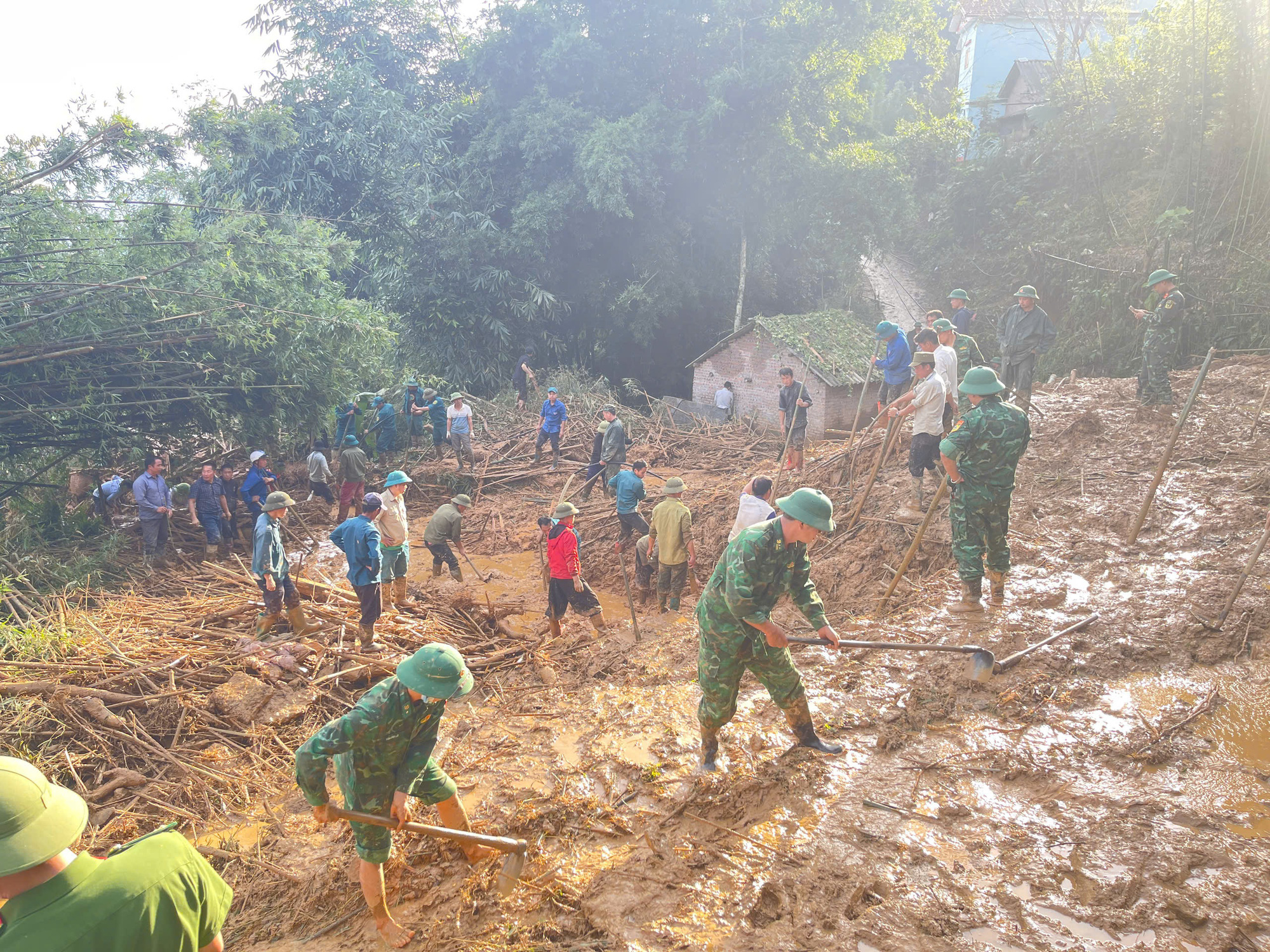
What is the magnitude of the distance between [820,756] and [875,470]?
410cm

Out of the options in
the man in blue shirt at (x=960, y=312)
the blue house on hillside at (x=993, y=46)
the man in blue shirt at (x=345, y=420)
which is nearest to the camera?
the man in blue shirt at (x=960, y=312)

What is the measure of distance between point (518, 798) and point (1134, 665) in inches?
179

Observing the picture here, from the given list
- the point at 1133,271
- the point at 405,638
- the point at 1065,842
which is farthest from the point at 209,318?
the point at 1133,271

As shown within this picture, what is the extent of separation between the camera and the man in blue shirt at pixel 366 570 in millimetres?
7539

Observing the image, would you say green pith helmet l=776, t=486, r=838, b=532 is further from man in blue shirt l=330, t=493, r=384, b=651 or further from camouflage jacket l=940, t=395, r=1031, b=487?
man in blue shirt l=330, t=493, r=384, b=651

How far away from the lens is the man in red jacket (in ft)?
27.3

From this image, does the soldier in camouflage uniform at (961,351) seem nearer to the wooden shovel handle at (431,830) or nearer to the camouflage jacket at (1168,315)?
the camouflage jacket at (1168,315)

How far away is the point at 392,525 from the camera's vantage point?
916cm

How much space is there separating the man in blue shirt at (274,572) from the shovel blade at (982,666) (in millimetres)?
6413

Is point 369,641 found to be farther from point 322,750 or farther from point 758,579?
point 758,579

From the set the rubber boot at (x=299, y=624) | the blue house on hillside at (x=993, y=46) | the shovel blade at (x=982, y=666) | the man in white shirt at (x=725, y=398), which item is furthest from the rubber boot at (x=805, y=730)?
the blue house on hillside at (x=993, y=46)

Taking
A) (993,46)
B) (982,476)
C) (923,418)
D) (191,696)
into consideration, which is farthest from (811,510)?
(993,46)

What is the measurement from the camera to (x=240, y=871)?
4930 millimetres

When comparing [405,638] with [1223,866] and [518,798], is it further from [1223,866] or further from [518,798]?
[1223,866]
